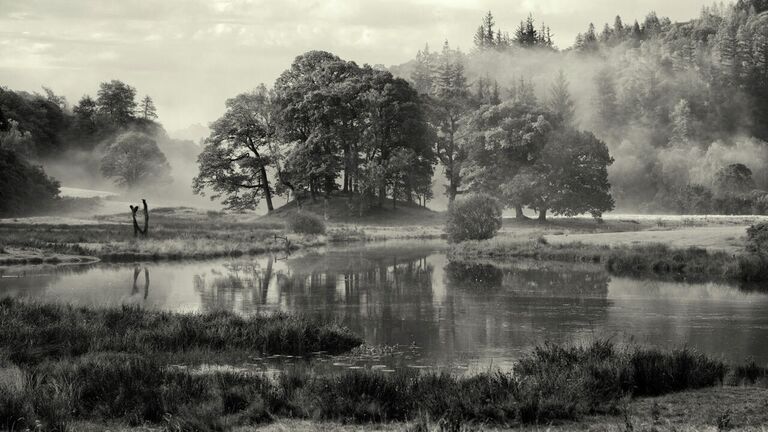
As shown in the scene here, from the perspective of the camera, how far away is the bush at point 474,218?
1951 inches

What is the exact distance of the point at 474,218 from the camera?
4984cm

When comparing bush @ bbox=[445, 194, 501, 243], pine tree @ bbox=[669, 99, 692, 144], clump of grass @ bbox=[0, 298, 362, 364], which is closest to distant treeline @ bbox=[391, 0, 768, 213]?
pine tree @ bbox=[669, 99, 692, 144]

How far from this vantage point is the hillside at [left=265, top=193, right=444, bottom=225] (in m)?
76.3

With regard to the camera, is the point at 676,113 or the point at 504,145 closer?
the point at 504,145

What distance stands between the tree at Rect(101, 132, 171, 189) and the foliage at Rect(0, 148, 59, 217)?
47.8 feet

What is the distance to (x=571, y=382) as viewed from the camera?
11.7 m

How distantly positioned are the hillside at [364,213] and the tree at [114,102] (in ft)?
137

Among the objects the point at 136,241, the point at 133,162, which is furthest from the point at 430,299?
the point at 133,162

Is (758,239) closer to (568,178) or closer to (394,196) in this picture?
(568,178)

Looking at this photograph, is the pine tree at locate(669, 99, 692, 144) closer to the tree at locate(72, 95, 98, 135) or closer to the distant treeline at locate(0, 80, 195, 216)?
the distant treeline at locate(0, 80, 195, 216)

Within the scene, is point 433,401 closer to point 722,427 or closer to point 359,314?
point 722,427

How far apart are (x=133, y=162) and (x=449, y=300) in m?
78.1

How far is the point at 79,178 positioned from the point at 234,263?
250 ft

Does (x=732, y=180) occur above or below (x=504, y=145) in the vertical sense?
below
